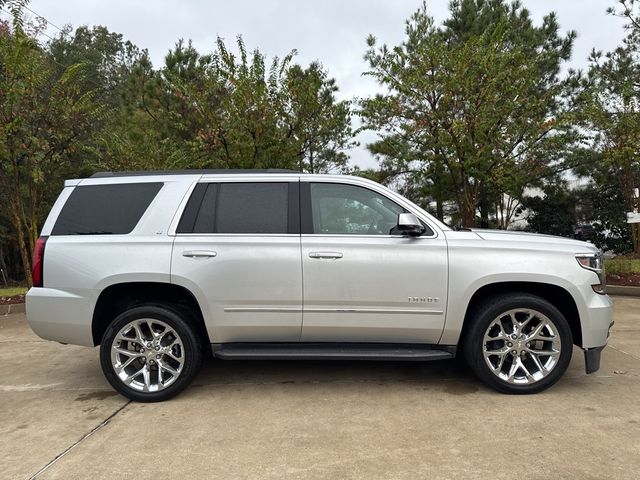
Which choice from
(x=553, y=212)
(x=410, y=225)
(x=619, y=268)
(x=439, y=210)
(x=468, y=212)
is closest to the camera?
(x=410, y=225)

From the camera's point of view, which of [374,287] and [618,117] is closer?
[374,287]

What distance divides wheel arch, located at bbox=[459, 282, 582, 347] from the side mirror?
68 cm

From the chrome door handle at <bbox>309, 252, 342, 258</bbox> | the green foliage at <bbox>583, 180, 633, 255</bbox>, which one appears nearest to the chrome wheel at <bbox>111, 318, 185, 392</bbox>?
the chrome door handle at <bbox>309, 252, 342, 258</bbox>

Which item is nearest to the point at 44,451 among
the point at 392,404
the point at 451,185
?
the point at 392,404

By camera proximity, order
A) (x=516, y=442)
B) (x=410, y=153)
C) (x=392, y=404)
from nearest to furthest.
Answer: (x=516, y=442), (x=392, y=404), (x=410, y=153)

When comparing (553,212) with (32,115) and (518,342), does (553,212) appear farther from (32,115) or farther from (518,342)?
(32,115)

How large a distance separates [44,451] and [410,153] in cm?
870

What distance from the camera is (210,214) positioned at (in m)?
4.09

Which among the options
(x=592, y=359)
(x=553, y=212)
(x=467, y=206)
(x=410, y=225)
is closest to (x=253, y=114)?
(x=467, y=206)

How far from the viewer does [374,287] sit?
386 cm

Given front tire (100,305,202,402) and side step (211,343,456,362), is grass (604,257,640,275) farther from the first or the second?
front tire (100,305,202,402)

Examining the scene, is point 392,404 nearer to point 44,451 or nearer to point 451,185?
point 44,451

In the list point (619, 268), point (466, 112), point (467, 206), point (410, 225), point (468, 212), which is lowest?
point (619, 268)

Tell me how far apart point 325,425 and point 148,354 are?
Result: 5.16 ft
